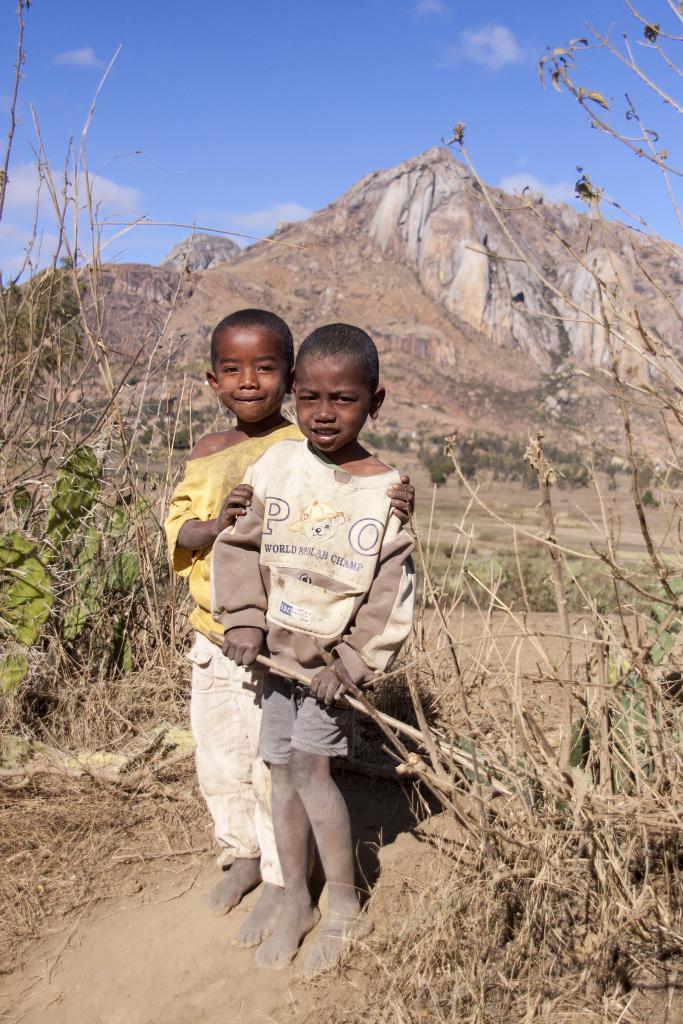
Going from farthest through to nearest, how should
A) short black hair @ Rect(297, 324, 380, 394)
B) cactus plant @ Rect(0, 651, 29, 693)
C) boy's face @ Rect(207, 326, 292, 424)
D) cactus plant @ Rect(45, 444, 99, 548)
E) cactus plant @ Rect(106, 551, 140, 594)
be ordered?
cactus plant @ Rect(106, 551, 140, 594) < cactus plant @ Rect(45, 444, 99, 548) < cactus plant @ Rect(0, 651, 29, 693) < boy's face @ Rect(207, 326, 292, 424) < short black hair @ Rect(297, 324, 380, 394)

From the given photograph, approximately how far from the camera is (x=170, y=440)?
371 cm

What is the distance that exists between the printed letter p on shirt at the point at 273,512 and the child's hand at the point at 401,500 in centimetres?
26

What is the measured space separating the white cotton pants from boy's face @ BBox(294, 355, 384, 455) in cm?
70

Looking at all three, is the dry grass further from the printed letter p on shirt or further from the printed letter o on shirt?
the printed letter p on shirt

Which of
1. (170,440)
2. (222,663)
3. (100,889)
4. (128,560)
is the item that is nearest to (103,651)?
(128,560)

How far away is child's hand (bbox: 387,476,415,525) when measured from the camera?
76.7 inches

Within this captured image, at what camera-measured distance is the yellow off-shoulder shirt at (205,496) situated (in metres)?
2.20

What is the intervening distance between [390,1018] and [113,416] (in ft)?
7.81

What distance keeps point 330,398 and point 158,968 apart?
1538 millimetres

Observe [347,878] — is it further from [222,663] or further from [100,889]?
[100,889]

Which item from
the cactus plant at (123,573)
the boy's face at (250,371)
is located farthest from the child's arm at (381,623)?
the cactus plant at (123,573)

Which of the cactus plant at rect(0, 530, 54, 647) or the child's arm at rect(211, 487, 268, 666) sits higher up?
the child's arm at rect(211, 487, 268, 666)

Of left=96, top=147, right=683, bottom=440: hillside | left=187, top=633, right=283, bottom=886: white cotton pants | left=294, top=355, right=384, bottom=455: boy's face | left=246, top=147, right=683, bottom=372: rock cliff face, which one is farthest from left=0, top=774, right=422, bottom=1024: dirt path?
left=246, top=147, right=683, bottom=372: rock cliff face

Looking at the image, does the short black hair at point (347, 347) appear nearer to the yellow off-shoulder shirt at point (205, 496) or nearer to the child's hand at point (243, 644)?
the yellow off-shoulder shirt at point (205, 496)
